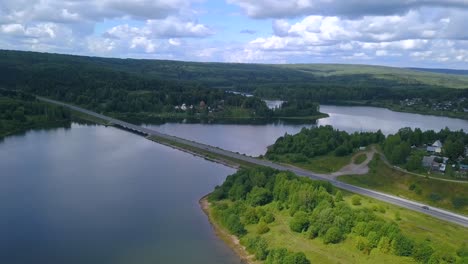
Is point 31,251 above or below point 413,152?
below

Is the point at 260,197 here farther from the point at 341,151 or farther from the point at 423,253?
the point at 341,151

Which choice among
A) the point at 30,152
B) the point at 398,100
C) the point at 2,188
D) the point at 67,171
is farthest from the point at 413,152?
the point at 398,100

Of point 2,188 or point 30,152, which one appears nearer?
point 2,188

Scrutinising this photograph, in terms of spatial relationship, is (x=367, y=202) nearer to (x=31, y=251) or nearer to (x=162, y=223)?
(x=162, y=223)

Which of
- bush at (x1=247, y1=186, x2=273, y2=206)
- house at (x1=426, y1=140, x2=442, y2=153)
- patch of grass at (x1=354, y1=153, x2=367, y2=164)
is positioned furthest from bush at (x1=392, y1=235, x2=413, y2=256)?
house at (x1=426, y1=140, x2=442, y2=153)

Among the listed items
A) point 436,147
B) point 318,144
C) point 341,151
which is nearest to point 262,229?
point 341,151
